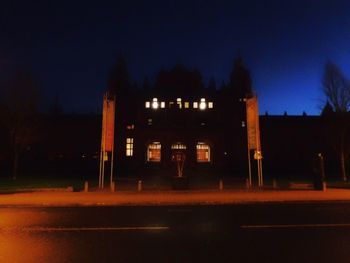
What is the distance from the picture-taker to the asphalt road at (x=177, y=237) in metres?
6.74

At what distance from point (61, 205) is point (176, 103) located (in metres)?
39.2

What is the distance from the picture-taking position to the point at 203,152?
52.3 metres

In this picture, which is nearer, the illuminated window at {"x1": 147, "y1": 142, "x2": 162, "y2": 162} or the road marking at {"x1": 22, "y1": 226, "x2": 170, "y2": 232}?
the road marking at {"x1": 22, "y1": 226, "x2": 170, "y2": 232}

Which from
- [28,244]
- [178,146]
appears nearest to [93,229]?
[28,244]

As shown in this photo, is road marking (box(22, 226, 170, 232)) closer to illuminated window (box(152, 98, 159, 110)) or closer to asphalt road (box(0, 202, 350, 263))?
asphalt road (box(0, 202, 350, 263))

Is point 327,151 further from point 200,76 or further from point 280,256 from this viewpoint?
point 280,256

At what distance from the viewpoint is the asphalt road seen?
6.74 m

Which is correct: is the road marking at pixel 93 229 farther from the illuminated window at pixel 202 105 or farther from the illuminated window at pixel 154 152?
the illuminated window at pixel 202 105

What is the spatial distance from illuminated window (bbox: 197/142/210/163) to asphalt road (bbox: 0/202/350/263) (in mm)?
38798

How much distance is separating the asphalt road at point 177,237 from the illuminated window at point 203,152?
3880cm

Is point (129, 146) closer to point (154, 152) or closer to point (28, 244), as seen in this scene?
point (154, 152)

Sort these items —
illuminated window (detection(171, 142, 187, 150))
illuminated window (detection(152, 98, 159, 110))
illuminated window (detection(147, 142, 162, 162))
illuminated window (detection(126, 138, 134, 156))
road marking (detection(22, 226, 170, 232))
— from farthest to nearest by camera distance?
illuminated window (detection(152, 98, 159, 110)), illuminated window (detection(126, 138, 134, 156)), illuminated window (detection(147, 142, 162, 162)), illuminated window (detection(171, 142, 187, 150)), road marking (detection(22, 226, 170, 232))

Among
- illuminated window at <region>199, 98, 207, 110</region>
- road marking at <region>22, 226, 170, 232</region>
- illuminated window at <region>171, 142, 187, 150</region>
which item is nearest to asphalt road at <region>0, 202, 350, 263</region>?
road marking at <region>22, 226, 170, 232</region>

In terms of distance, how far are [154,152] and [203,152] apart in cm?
783
